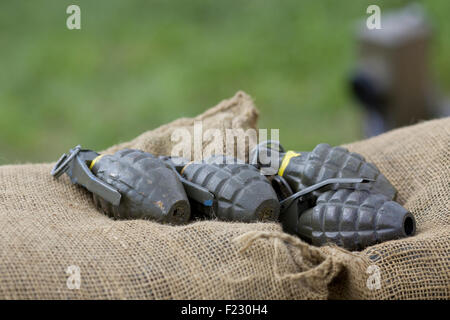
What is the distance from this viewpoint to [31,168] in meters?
2.74

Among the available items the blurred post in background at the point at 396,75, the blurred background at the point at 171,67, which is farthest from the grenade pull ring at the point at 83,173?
the blurred post in background at the point at 396,75

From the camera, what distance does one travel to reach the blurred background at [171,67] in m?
5.96

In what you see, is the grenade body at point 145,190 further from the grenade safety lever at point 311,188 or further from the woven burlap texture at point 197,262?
the grenade safety lever at point 311,188

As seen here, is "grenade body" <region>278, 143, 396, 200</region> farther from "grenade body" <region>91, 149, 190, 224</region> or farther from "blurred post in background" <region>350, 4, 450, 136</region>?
"blurred post in background" <region>350, 4, 450, 136</region>

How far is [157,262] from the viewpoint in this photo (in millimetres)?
2018

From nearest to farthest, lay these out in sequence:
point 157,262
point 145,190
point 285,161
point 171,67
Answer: point 157,262 → point 145,190 → point 285,161 → point 171,67

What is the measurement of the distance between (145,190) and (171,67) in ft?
14.3

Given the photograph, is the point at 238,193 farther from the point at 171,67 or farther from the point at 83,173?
the point at 171,67

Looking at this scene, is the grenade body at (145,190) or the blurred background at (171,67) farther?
the blurred background at (171,67)

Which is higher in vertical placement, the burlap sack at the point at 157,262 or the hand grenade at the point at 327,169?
the hand grenade at the point at 327,169

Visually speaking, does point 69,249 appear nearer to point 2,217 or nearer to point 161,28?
point 2,217

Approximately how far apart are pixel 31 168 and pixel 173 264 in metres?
1.00

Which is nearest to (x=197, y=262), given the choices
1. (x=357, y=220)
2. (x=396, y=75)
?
(x=357, y=220)

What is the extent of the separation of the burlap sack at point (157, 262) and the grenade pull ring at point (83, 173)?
5.7 inches
